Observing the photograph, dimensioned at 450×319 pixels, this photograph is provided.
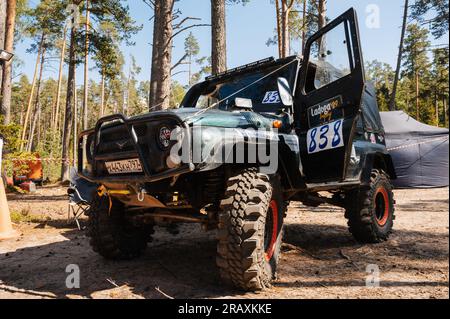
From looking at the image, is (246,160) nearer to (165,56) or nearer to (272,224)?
(272,224)

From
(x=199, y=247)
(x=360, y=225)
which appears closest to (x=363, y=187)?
(x=360, y=225)

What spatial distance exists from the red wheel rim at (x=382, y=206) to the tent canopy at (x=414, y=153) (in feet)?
26.0

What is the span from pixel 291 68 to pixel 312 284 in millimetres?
2597

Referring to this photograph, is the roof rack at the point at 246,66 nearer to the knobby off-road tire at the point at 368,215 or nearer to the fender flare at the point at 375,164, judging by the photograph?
the fender flare at the point at 375,164

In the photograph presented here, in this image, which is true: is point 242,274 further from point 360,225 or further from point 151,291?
point 360,225

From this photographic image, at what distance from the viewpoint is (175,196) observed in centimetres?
361

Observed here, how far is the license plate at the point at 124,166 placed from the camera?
3281 mm

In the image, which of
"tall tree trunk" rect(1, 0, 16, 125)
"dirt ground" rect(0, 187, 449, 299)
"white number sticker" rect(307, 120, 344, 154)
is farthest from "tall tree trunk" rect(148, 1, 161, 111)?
"tall tree trunk" rect(1, 0, 16, 125)

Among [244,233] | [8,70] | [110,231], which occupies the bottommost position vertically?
[110,231]

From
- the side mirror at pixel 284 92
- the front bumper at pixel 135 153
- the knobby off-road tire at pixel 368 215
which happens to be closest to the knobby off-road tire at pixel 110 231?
the front bumper at pixel 135 153

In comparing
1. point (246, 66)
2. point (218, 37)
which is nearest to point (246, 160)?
point (246, 66)

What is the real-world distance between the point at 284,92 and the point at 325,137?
0.72 metres

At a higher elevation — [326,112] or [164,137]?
[326,112]

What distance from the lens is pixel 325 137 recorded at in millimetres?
4121
